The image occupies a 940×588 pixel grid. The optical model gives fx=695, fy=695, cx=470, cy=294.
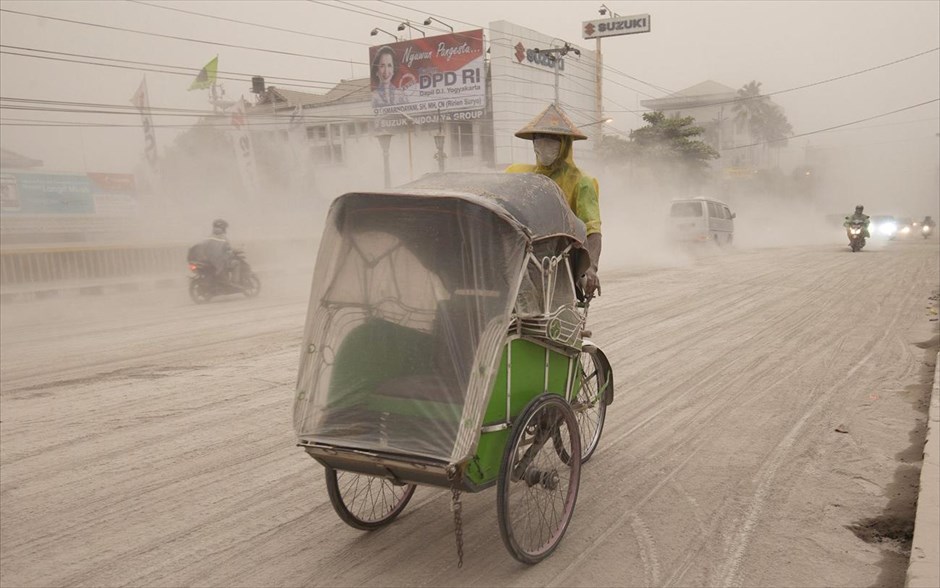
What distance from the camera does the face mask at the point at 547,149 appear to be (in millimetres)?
4613

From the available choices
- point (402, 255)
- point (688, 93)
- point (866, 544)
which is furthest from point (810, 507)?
point (688, 93)

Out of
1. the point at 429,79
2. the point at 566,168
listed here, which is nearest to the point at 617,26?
the point at 429,79

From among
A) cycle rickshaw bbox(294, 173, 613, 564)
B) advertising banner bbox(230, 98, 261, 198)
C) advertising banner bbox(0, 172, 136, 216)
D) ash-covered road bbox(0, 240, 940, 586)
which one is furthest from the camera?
advertising banner bbox(230, 98, 261, 198)

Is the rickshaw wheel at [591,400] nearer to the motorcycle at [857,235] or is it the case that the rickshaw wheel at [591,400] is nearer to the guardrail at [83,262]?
the guardrail at [83,262]

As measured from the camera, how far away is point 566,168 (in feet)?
15.5

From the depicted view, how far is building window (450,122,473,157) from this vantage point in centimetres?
4250

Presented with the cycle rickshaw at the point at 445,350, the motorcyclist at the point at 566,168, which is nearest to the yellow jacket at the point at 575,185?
the motorcyclist at the point at 566,168

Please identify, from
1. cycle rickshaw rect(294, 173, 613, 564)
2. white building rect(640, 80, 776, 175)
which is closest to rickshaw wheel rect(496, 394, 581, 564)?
cycle rickshaw rect(294, 173, 613, 564)

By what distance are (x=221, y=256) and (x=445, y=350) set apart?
1310 centimetres

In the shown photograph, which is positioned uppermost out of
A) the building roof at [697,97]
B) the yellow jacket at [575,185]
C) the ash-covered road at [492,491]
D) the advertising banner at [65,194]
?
the building roof at [697,97]

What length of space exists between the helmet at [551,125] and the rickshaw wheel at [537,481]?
5.89 ft

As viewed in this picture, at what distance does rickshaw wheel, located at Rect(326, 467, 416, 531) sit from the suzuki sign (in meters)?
50.9

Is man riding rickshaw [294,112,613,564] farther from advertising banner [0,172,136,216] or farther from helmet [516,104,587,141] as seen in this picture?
advertising banner [0,172,136,216]

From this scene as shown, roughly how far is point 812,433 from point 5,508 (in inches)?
226
